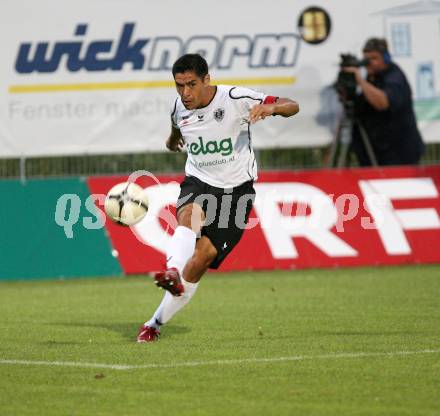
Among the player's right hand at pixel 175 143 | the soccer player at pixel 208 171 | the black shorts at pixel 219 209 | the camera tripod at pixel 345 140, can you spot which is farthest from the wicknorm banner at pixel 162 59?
the black shorts at pixel 219 209

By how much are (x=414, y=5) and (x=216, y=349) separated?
35.8 ft

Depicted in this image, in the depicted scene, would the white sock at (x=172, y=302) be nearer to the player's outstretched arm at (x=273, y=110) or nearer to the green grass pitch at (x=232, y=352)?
the green grass pitch at (x=232, y=352)

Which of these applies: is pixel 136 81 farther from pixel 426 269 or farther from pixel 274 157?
pixel 426 269

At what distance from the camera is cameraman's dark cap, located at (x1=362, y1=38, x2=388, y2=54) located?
693 inches

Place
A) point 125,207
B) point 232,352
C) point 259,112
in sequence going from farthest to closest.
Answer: point 125,207 → point 259,112 → point 232,352

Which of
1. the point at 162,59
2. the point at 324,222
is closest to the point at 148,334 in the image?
the point at 324,222

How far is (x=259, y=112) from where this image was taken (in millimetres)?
9438

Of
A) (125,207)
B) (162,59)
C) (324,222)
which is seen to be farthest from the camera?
(162,59)

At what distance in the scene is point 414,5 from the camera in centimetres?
1888

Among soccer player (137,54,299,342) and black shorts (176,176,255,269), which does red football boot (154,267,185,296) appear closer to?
soccer player (137,54,299,342)

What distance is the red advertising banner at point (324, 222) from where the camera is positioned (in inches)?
672

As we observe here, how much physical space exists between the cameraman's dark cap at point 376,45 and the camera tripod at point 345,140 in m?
0.90

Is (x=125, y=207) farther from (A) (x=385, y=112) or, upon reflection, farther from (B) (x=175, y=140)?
(A) (x=385, y=112)

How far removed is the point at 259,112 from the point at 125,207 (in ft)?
5.90
